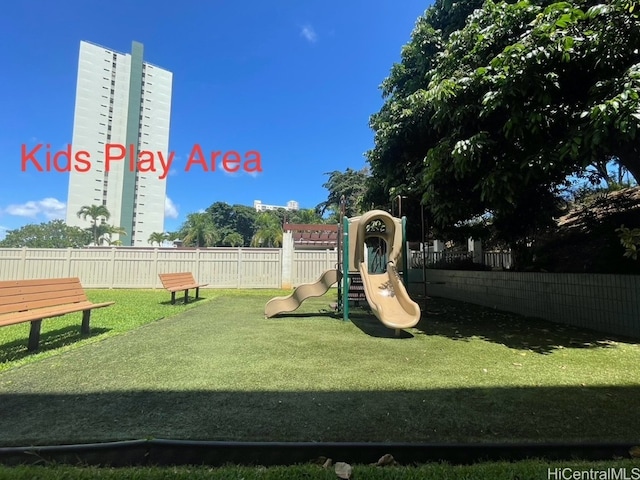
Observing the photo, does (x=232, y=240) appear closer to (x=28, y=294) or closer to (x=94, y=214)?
(x=94, y=214)

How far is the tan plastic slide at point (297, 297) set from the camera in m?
7.62

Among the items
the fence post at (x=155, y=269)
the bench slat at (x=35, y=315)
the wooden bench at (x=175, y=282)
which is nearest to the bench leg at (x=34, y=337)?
the bench slat at (x=35, y=315)

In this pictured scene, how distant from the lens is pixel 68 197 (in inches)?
2714

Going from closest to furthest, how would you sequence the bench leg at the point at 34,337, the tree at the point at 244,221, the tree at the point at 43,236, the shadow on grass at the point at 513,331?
the bench leg at the point at 34,337
the shadow on grass at the point at 513,331
the tree at the point at 43,236
the tree at the point at 244,221

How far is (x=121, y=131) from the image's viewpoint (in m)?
72.3

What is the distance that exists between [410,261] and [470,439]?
1505cm

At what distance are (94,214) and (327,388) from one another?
66.0 m

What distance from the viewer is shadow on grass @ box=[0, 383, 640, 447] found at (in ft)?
7.70

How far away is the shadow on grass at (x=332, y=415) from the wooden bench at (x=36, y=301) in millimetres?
1521

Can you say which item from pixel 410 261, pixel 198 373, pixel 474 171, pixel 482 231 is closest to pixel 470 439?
pixel 198 373

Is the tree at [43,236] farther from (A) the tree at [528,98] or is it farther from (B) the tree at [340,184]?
(A) the tree at [528,98]

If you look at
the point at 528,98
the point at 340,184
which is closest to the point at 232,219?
the point at 340,184

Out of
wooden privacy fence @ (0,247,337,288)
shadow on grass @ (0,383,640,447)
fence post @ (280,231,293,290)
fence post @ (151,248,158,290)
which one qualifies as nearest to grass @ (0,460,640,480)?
shadow on grass @ (0,383,640,447)

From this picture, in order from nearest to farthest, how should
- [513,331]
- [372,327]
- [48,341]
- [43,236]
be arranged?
[48,341] → [513,331] → [372,327] → [43,236]
